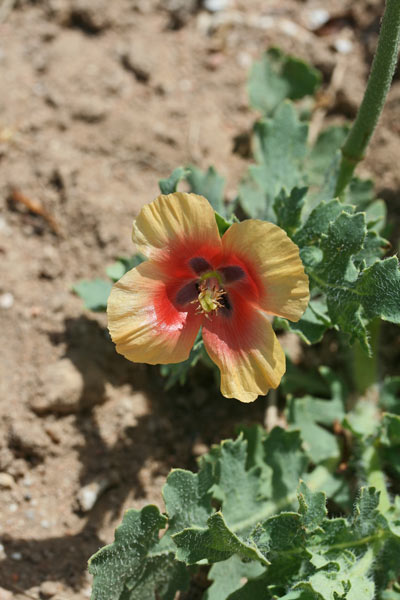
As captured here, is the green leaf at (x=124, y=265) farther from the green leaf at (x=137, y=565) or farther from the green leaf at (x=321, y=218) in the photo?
the green leaf at (x=137, y=565)

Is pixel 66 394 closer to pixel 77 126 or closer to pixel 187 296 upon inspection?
pixel 187 296

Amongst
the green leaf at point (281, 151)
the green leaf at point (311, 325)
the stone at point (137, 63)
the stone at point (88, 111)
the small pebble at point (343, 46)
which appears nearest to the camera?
the green leaf at point (311, 325)

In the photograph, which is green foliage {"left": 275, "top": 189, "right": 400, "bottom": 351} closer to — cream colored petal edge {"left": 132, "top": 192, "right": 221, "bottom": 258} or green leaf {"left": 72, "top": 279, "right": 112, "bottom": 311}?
cream colored petal edge {"left": 132, "top": 192, "right": 221, "bottom": 258}

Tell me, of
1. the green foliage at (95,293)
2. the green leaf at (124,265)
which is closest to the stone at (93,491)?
the green foliage at (95,293)

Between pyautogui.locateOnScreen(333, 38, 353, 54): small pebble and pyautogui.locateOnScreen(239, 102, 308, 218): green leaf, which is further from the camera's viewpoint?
pyautogui.locateOnScreen(333, 38, 353, 54): small pebble

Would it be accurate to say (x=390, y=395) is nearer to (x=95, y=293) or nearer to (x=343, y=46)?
(x=95, y=293)

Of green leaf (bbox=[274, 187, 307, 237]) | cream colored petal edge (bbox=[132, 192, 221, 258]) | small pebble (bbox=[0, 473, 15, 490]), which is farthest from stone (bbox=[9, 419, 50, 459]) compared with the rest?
green leaf (bbox=[274, 187, 307, 237])

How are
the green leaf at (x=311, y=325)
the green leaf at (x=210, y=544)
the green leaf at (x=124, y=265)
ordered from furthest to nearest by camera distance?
the green leaf at (x=124, y=265) < the green leaf at (x=311, y=325) < the green leaf at (x=210, y=544)
